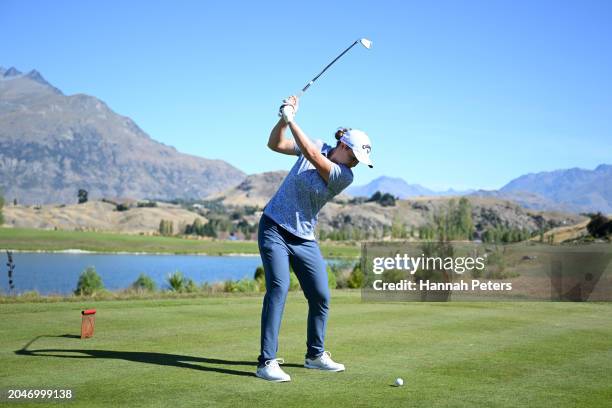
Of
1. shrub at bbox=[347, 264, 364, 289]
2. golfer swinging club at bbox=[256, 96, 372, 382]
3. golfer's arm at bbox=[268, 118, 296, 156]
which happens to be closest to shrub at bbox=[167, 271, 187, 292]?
shrub at bbox=[347, 264, 364, 289]

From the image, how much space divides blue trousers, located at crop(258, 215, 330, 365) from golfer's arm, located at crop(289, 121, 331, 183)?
794 millimetres

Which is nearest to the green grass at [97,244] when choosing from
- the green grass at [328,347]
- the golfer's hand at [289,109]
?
the green grass at [328,347]

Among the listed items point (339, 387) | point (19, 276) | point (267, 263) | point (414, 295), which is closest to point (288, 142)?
point (267, 263)

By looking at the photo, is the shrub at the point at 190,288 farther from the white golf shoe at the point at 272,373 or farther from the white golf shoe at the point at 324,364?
the white golf shoe at the point at 272,373

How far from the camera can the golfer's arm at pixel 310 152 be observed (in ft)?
24.4

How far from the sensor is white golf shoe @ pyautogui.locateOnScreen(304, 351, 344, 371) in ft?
25.7

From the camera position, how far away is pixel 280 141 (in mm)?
7871

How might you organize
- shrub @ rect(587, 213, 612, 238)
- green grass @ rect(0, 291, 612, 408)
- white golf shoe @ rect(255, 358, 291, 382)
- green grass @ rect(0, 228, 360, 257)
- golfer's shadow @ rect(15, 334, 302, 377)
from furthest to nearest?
green grass @ rect(0, 228, 360, 257) → shrub @ rect(587, 213, 612, 238) → golfer's shadow @ rect(15, 334, 302, 377) → white golf shoe @ rect(255, 358, 291, 382) → green grass @ rect(0, 291, 612, 408)

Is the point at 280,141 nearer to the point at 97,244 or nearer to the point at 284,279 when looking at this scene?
the point at 284,279

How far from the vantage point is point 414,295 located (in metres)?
22.6

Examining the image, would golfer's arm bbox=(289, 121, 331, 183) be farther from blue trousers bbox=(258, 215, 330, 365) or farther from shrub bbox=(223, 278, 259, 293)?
shrub bbox=(223, 278, 259, 293)

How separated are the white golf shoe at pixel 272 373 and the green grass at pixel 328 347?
97 millimetres

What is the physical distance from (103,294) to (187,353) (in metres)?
9.81

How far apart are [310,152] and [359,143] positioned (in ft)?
1.95
